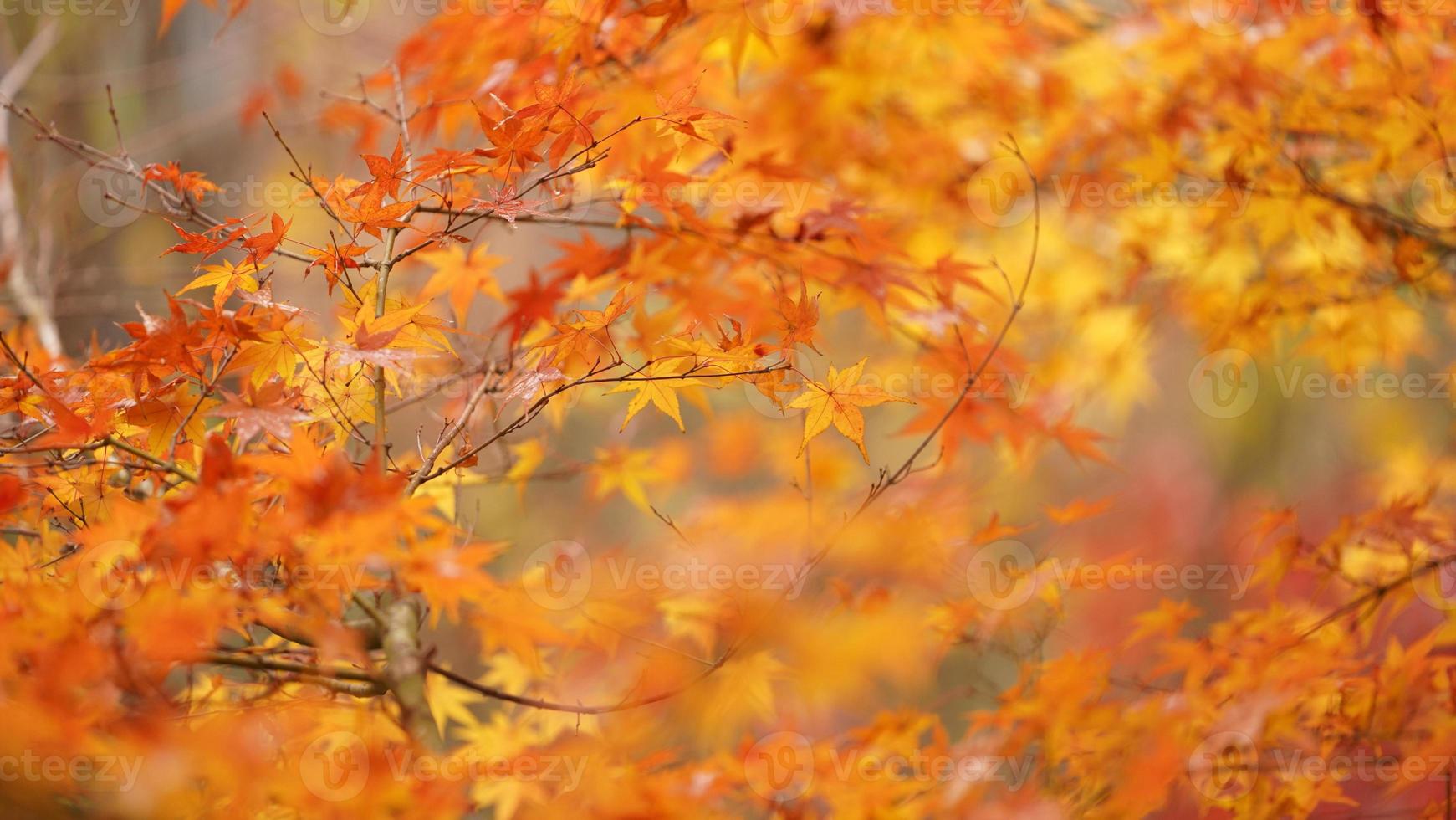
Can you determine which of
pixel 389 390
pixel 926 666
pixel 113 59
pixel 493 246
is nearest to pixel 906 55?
pixel 389 390

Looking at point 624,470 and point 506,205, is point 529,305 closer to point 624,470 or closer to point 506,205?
point 506,205

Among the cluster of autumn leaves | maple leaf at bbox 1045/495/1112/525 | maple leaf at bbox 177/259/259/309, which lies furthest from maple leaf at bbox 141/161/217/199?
maple leaf at bbox 1045/495/1112/525

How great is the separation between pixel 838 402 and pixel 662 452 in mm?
1987

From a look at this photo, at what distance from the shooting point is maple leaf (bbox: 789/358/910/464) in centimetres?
156

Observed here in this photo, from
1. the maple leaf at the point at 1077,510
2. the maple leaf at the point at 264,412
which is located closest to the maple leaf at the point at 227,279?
the maple leaf at the point at 264,412

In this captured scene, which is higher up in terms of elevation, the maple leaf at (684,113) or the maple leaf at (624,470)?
the maple leaf at (684,113)

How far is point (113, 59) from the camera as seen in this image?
13.3ft

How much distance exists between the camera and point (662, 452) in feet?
11.5

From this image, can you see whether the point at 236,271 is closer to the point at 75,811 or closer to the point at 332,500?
the point at 332,500

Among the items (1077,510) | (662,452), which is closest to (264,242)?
(1077,510)

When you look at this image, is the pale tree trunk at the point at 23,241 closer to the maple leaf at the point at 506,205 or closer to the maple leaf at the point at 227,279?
the maple leaf at the point at 227,279

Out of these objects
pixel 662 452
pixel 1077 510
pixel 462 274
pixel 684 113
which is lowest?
pixel 662 452

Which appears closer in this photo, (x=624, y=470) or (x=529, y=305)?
(x=529, y=305)

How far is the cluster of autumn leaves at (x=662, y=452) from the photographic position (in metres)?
1.26
